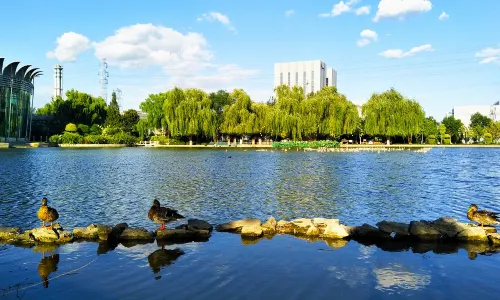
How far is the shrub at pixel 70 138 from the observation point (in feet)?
262

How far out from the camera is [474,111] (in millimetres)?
133500

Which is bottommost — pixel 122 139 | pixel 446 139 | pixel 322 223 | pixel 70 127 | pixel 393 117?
pixel 322 223

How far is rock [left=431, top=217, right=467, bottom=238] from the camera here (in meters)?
10.9

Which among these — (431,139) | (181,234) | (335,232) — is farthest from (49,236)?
(431,139)

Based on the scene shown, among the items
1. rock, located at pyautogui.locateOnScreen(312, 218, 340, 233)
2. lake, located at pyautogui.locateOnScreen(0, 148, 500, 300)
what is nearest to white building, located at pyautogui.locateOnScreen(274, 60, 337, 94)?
lake, located at pyautogui.locateOnScreen(0, 148, 500, 300)

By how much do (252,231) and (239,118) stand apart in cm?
5665

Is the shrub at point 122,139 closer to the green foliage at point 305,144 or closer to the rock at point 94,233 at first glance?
the green foliage at point 305,144

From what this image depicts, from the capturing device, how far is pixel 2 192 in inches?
778

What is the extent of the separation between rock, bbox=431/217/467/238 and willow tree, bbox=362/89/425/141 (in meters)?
56.5

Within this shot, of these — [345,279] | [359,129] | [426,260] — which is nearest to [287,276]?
[345,279]

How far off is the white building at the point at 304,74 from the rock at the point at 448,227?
141667 mm

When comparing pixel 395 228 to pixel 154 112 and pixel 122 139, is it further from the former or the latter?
pixel 122 139

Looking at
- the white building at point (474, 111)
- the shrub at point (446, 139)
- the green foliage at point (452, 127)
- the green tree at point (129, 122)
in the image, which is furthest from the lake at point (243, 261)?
the white building at point (474, 111)

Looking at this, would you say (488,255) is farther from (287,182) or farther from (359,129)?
(359,129)
